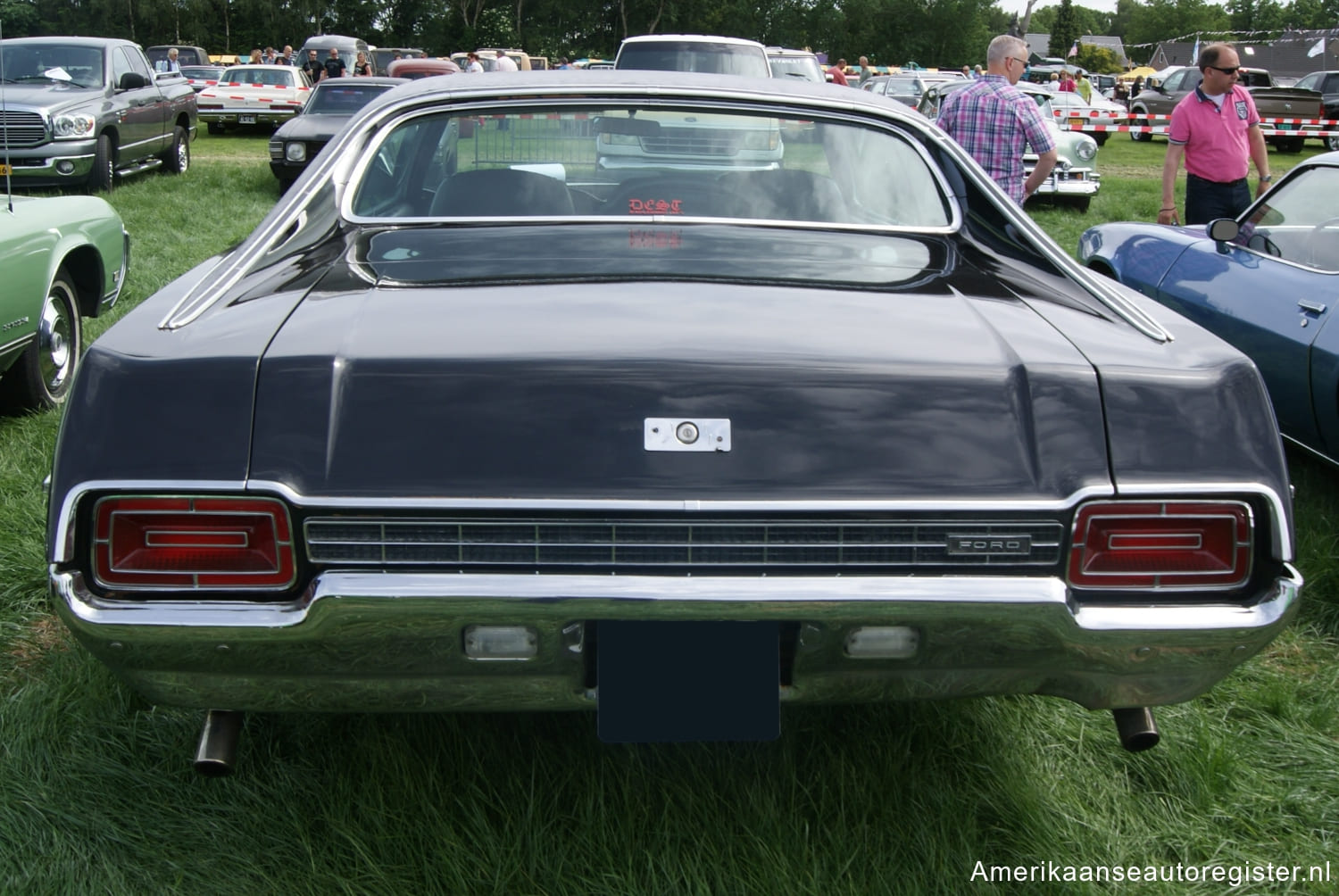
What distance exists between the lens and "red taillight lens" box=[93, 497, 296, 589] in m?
1.82

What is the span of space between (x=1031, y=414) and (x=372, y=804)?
1493 millimetres

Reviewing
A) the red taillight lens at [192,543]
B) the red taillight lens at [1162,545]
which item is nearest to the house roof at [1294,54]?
the red taillight lens at [1162,545]

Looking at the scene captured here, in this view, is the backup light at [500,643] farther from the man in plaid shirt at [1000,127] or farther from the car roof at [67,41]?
the car roof at [67,41]

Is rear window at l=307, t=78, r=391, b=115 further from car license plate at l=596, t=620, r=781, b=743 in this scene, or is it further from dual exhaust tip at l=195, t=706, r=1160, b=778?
car license plate at l=596, t=620, r=781, b=743

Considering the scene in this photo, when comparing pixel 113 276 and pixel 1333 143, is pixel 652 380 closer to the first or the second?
pixel 113 276

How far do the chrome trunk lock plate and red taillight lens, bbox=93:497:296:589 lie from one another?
1.89 ft

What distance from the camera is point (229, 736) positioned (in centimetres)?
217

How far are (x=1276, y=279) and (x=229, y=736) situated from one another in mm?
3895

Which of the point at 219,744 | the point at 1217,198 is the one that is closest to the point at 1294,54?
the point at 1217,198

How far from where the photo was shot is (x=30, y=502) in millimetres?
3949

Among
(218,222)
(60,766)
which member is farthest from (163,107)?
(60,766)

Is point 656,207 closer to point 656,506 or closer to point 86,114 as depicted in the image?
point 656,506

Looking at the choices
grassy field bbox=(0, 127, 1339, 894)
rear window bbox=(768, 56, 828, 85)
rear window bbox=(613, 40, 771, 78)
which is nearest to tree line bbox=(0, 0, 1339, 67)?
rear window bbox=(768, 56, 828, 85)

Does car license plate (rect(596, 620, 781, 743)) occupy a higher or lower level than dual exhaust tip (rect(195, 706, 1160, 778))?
higher
